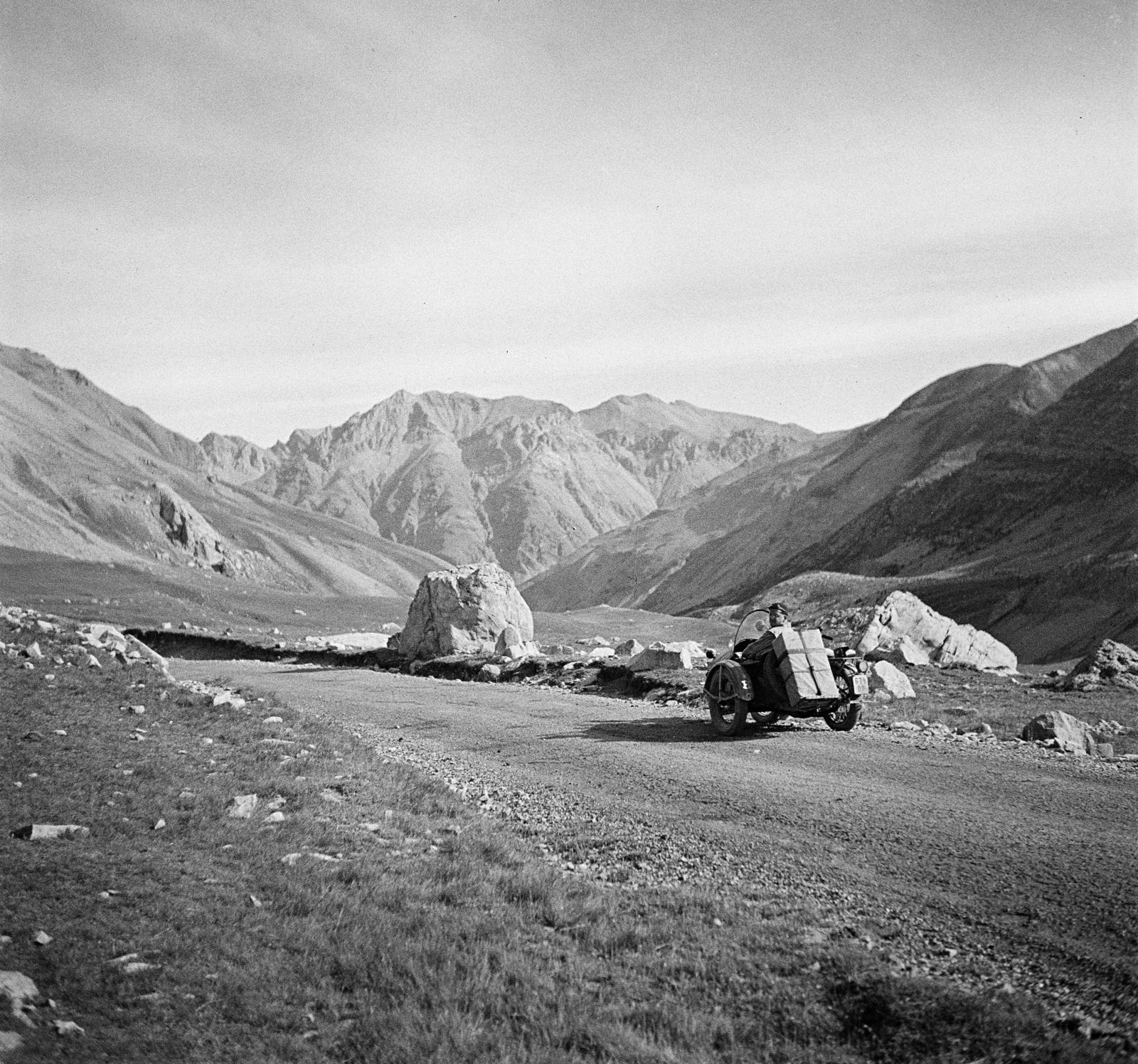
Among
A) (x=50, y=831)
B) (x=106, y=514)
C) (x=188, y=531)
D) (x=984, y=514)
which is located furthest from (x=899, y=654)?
(x=188, y=531)

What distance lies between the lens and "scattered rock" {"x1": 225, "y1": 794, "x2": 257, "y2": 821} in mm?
9133

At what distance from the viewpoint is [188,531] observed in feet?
456

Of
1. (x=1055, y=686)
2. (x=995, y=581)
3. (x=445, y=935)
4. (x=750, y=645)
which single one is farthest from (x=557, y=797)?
(x=995, y=581)

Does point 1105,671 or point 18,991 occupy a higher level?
point 1105,671

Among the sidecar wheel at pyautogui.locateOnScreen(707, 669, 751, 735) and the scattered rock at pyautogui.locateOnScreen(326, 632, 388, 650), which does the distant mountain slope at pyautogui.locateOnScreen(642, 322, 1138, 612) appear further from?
the sidecar wheel at pyautogui.locateOnScreen(707, 669, 751, 735)

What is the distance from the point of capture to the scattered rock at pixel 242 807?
913cm

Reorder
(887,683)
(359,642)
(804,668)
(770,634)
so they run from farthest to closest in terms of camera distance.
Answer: (359,642), (887,683), (770,634), (804,668)

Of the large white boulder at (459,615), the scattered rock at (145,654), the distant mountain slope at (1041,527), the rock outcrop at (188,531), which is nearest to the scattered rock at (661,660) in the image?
the large white boulder at (459,615)

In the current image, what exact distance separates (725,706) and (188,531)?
464ft

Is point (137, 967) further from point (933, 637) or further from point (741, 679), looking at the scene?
point (933, 637)

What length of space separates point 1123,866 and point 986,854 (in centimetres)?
107

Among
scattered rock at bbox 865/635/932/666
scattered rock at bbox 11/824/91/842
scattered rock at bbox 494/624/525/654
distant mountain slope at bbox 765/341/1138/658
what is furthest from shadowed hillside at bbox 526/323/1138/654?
scattered rock at bbox 11/824/91/842

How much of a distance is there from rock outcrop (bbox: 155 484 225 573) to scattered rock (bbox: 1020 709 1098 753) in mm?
140194

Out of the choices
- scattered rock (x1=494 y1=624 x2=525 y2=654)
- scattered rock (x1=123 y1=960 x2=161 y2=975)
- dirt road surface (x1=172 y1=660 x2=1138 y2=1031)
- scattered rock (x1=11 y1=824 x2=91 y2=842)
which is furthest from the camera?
scattered rock (x1=494 y1=624 x2=525 y2=654)
